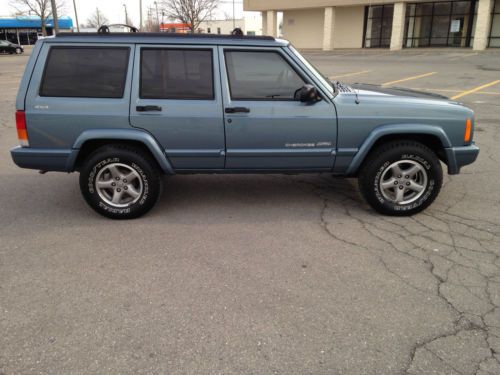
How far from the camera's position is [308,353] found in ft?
8.63

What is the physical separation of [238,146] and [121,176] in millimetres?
1247

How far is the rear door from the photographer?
4.32 meters

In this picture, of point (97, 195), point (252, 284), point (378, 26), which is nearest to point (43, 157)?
point (97, 195)

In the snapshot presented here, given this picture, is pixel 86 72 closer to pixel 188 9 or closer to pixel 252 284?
pixel 252 284

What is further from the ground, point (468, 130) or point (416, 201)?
point (468, 130)

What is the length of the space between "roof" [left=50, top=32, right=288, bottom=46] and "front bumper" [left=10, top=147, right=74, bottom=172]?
3.63ft

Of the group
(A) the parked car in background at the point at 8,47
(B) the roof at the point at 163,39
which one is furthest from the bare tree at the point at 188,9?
(B) the roof at the point at 163,39

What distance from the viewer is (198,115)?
14.2 feet

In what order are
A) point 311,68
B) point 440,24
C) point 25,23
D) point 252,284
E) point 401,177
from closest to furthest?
point 252,284 → point 311,68 → point 401,177 → point 440,24 → point 25,23

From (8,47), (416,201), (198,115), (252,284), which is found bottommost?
(252,284)

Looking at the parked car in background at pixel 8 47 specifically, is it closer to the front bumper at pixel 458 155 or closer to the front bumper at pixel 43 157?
the front bumper at pixel 43 157

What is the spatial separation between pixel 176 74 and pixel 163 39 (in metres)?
0.38

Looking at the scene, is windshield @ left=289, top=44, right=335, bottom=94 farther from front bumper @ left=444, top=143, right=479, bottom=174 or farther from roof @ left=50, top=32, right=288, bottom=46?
front bumper @ left=444, top=143, right=479, bottom=174

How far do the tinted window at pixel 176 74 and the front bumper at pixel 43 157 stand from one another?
40.4 inches
